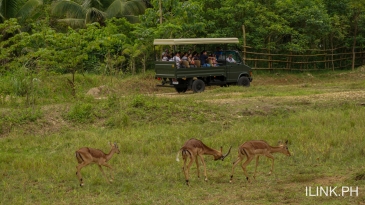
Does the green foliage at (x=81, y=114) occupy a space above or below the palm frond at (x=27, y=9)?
below

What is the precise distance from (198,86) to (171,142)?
10.6 metres

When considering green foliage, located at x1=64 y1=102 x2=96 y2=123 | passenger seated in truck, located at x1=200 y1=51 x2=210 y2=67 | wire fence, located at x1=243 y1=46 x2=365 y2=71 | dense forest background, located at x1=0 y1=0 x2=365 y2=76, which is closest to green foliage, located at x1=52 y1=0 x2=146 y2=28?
dense forest background, located at x1=0 y1=0 x2=365 y2=76

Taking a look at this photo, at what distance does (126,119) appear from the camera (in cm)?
1538

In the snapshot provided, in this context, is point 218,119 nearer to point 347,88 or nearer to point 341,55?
point 347,88

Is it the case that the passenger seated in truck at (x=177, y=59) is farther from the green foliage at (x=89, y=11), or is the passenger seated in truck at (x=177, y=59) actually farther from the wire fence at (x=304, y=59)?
the green foliage at (x=89, y=11)

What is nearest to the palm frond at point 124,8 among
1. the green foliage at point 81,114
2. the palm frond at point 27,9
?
the palm frond at point 27,9

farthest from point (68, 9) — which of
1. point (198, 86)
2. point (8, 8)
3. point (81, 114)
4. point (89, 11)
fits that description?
point (81, 114)

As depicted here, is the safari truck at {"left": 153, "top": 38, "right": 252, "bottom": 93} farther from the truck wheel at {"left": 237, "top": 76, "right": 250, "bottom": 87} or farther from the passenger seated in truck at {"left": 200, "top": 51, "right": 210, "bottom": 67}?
the passenger seated in truck at {"left": 200, "top": 51, "right": 210, "bottom": 67}

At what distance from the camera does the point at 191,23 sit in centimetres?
2933

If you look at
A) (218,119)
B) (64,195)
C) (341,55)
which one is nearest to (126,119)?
(218,119)

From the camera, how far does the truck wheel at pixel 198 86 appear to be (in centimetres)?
2350

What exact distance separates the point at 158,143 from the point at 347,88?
1154cm

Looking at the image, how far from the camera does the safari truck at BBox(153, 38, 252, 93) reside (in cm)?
2308

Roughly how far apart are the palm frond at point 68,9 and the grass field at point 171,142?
489 inches
